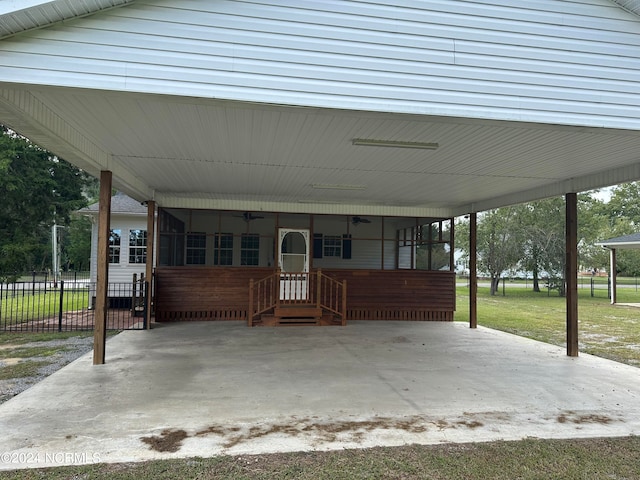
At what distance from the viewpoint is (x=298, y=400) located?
4582mm

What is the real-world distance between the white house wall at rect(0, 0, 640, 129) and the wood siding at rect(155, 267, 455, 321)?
7.85m

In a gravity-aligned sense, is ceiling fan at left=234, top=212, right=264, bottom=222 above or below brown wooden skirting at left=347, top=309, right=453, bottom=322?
above

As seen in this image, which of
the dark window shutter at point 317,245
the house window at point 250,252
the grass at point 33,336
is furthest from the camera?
the dark window shutter at point 317,245

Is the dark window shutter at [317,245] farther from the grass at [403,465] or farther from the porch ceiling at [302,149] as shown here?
the grass at [403,465]

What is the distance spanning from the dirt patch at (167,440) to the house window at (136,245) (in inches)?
396

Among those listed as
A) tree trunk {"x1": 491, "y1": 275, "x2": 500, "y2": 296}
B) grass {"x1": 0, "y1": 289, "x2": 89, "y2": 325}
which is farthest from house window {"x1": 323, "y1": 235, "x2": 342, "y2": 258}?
tree trunk {"x1": 491, "y1": 275, "x2": 500, "y2": 296}

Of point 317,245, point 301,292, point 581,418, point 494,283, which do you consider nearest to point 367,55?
point 581,418

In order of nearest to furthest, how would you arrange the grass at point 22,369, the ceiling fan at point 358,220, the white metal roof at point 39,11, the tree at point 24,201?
the white metal roof at point 39,11
the grass at point 22,369
the tree at point 24,201
the ceiling fan at point 358,220

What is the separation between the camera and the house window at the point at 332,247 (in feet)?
44.2

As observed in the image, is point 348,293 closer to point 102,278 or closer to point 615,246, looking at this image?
point 102,278

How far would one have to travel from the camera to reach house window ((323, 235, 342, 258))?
530 inches

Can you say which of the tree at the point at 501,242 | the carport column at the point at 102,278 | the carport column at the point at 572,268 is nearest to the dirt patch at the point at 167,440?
Answer: the carport column at the point at 102,278

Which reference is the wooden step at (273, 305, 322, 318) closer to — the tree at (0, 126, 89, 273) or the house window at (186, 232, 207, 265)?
the house window at (186, 232, 207, 265)

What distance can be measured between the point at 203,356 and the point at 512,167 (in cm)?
572
